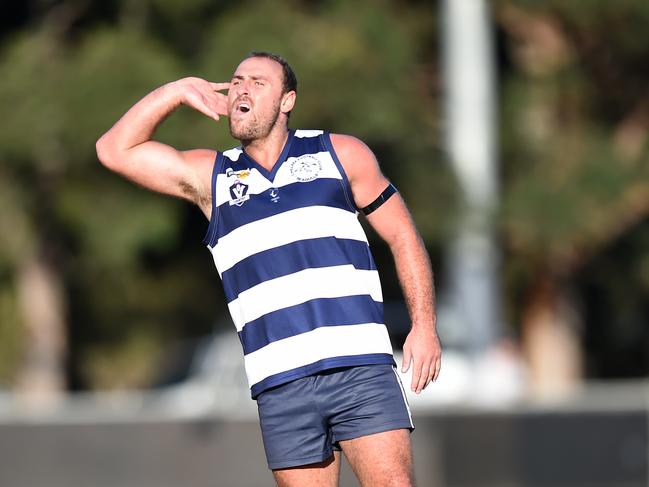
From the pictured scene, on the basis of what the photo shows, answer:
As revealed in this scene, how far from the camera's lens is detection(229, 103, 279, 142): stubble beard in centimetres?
644

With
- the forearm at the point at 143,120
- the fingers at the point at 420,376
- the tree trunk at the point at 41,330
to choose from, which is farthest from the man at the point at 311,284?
the tree trunk at the point at 41,330

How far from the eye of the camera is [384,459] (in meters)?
6.24

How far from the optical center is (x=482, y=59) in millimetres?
21375

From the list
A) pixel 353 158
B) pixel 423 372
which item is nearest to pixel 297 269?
pixel 353 158

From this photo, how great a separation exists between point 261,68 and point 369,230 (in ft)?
45.1

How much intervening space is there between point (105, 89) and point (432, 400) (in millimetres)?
6968

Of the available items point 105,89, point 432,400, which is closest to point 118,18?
point 105,89

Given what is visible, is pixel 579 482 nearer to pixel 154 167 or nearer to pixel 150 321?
A: pixel 154 167

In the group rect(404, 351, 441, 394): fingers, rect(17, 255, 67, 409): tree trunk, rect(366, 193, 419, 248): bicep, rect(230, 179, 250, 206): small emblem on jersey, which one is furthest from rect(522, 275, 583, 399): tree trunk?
rect(230, 179, 250, 206): small emblem on jersey

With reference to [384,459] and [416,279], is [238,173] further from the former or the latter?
[384,459]

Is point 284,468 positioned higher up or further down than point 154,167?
further down

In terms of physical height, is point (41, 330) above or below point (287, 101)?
below

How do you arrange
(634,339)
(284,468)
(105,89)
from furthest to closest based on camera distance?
(634,339)
(105,89)
(284,468)

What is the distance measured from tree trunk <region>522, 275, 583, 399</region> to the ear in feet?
66.3
